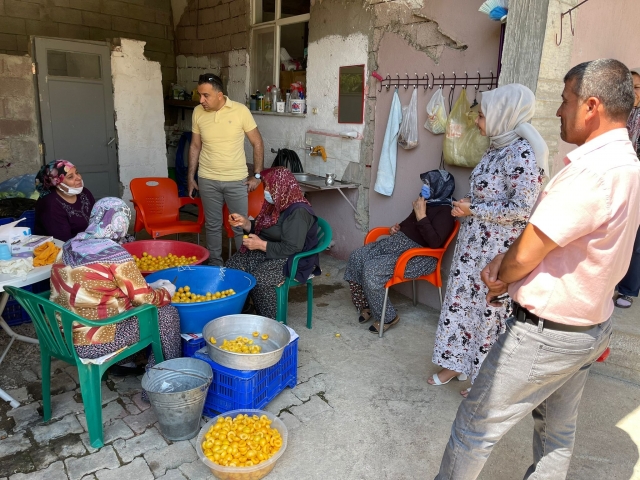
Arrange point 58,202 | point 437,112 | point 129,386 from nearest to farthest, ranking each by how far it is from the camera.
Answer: point 129,386 → point 58,202 → point 437,112

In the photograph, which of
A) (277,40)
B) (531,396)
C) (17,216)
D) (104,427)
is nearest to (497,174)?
(531,396)

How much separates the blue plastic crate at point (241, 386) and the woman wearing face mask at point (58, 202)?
5.07ft

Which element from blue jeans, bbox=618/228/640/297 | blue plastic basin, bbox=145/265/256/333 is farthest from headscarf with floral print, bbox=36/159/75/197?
blue jeans, bbox=618/228/640/297

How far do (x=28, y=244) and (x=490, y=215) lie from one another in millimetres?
2780

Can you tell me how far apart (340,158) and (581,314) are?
152 inches

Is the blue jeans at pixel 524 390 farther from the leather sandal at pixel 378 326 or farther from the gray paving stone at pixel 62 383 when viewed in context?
the gray paving stone at pixel 62 383

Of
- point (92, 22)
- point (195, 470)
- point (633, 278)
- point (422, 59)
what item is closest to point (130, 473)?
point (195, 470)

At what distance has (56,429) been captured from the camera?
2.55 m

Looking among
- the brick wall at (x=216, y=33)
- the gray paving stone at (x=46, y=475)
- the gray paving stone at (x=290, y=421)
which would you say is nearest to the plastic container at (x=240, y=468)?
the gray paving stone at (x=290, y=421)

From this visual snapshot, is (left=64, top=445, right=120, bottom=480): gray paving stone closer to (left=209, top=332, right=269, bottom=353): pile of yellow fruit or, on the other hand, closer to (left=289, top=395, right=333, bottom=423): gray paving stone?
(left=209, top=332, right=269, bottom=353): pile of yellow fruit

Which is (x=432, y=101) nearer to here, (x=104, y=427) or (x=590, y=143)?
(x=590, y=143)

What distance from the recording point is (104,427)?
258 cm

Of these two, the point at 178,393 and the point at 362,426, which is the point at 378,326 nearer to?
the point at 362,426

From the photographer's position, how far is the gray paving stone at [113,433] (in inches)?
96.6
